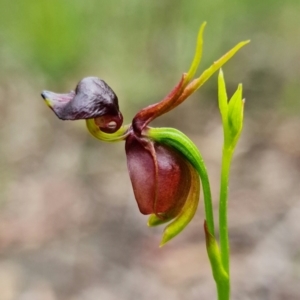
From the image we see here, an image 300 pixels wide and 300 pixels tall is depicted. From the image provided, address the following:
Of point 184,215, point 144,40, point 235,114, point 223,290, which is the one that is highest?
point 144,40

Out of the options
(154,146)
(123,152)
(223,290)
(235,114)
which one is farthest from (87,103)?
(123,152)

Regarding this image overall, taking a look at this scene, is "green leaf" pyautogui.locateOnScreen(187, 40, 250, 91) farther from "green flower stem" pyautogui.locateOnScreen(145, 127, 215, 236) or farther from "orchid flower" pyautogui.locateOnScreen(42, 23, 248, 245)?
"green flower stem" pyautogui.locateOnScreen(145, 127, 215, 236)

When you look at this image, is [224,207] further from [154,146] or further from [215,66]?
[215,66]

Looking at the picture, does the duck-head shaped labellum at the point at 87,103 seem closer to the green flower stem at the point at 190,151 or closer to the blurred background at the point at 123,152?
the green flower stem at the point at 190,151

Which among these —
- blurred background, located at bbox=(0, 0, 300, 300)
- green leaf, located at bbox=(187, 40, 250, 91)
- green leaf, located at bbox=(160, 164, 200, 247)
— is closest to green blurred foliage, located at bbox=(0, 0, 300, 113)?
blurred background, located at bbox=(0, 0, 300, 300)

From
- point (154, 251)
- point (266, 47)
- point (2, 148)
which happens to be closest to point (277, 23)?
point (266, 47)

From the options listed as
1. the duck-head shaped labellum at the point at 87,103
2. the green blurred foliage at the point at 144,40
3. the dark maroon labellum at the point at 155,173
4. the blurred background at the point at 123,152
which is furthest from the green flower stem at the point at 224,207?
the green blurred foliage at the point at 144,40

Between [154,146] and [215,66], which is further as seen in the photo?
[154,146]
